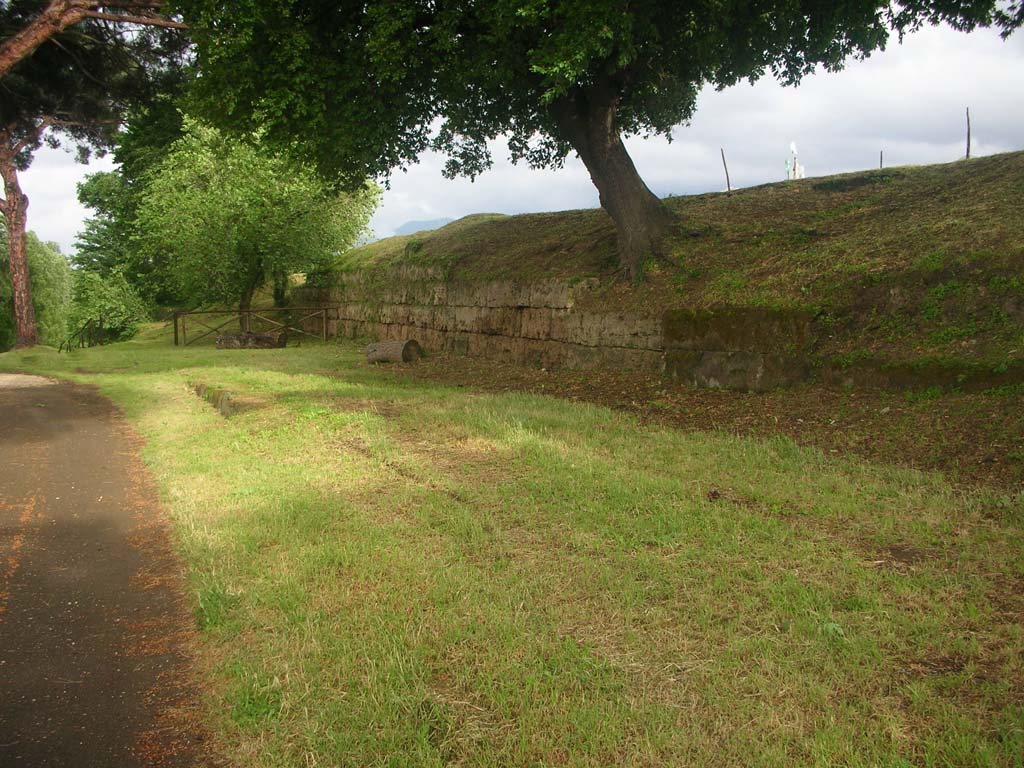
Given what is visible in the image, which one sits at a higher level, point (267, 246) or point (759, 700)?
point (267, 246)

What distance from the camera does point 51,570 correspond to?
472 centimetres

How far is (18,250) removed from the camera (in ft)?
78.3

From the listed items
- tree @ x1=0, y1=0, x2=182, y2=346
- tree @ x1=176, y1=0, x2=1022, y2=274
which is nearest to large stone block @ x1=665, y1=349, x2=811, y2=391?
tree @ x1=176, y1=0, x2=1022, y2=274

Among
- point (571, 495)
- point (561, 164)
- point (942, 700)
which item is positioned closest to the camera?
point (942, 700)

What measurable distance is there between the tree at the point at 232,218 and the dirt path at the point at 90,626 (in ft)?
55.6

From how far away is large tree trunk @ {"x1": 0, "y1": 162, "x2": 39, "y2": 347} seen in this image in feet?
77.6

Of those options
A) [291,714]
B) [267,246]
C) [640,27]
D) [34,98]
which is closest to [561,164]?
[640,27]

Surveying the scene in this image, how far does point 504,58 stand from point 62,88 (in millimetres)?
19452

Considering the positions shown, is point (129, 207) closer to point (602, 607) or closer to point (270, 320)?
point (270, 320)

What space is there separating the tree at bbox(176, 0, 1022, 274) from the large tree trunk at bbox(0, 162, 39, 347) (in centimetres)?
1639

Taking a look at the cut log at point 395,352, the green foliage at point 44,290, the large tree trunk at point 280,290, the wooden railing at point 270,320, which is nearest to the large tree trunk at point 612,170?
the cut log at point 395,352

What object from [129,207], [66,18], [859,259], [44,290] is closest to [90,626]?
[859,259]

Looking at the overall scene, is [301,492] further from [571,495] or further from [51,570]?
[571,495]

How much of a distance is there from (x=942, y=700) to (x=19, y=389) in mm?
16116
